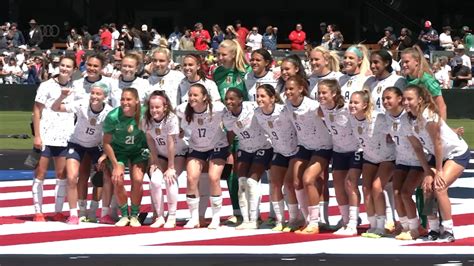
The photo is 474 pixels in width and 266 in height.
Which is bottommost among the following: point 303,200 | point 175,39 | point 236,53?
point 303,200

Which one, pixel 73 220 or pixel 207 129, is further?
pixel 73 220

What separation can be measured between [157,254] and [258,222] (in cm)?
242

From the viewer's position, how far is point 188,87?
14289mm

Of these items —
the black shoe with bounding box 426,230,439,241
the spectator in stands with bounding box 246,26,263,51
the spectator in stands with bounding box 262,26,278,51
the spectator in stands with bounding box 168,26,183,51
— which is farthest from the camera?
the spectator in stands with bounding box 168,26,183,51

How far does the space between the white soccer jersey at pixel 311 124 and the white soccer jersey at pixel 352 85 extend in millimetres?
317

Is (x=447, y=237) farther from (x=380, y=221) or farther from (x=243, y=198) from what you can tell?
(x=243, y=198)

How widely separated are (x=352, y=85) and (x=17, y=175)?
748 centimetres

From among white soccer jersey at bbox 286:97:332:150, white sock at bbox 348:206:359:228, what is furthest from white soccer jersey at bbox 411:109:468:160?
white soccer jersey at bbox 286:97:332:150

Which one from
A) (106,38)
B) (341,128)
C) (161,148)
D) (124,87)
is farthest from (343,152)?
(106,38)

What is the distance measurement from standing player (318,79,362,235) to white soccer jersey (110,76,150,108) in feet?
7.11

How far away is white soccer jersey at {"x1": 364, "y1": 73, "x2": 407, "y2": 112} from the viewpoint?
43.4ft

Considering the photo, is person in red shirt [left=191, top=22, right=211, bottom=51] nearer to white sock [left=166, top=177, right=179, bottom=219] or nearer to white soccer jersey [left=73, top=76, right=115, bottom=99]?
white soccer jersey [left=73, top=76, right=115, bottom=99]

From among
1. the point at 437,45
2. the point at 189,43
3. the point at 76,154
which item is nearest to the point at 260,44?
the point at 189,43

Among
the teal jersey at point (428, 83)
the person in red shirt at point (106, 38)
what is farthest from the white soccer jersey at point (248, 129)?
the person in red shirt at point (106, 38)
